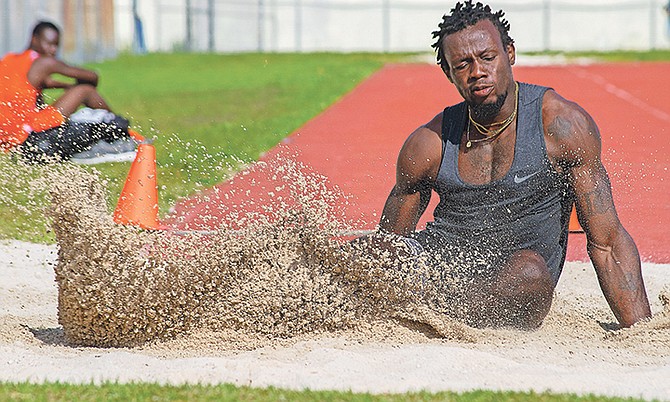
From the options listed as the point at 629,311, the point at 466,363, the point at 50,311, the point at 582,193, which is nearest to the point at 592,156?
the point at 582,193

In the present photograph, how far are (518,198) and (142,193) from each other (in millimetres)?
3470

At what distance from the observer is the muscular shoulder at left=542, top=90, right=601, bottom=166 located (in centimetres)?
480

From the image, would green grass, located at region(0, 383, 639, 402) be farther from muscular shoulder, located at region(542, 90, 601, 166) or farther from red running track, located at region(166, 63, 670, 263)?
red running track, located at region(166, 63, 670, 263)

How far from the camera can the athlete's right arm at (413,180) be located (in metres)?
5.05

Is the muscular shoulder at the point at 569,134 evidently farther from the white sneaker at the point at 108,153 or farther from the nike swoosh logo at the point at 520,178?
the white sneaker at the point at 108,153

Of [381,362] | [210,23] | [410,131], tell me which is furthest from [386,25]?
[381,362]

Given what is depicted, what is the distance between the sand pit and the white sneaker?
5276 mm

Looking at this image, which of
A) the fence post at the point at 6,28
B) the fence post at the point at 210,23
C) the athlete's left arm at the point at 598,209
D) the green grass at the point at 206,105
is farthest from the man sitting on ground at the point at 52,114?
the fence post at the point at 210,23

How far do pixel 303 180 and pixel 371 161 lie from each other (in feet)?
19.0

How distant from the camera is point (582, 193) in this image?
484 centimetres

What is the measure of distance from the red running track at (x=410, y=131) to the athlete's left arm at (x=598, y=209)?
5.26ft

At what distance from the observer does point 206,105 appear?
61.1 feet

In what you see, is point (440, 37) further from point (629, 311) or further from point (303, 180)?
point (629, 311)

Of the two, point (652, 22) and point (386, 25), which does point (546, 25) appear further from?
point (386, 25)
